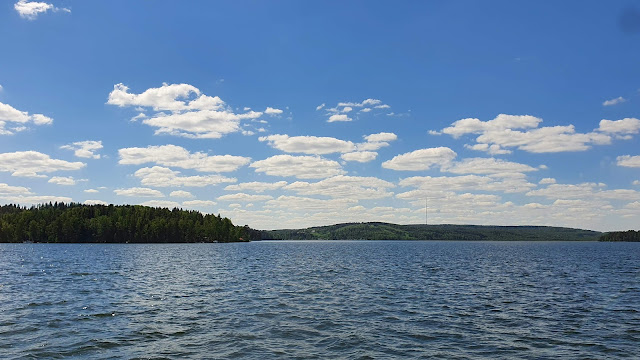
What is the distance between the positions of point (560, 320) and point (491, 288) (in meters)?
20.1

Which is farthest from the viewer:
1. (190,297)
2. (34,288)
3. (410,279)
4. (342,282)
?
(410,279)

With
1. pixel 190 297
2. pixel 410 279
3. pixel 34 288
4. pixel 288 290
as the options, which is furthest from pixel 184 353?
pixel 410 279

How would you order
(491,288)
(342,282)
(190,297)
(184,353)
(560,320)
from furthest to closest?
(342,282)
(491,288)
(190,297)
(560,320)
(184,353)

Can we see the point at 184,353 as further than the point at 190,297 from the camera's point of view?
No

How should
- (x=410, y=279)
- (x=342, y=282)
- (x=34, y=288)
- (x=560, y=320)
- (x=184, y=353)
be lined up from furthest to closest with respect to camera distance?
(x=410, y=279) → (x=342, y=282) → (x=34, y=288) → (x=560, y=320) → (x=184, y=353)

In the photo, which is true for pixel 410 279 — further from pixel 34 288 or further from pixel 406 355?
pixel 34 288

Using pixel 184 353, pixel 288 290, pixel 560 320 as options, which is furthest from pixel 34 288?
pixel 560 320

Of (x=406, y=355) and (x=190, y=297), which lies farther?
(x=190, y=297)

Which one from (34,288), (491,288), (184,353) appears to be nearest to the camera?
(184,353)

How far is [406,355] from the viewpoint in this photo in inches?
898

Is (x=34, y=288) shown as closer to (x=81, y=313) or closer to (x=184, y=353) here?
(x=81, y=313)

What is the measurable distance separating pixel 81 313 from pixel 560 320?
117 feet

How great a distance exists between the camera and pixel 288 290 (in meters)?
48.3

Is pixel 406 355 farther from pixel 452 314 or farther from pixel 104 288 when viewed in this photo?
pixel 104 288
